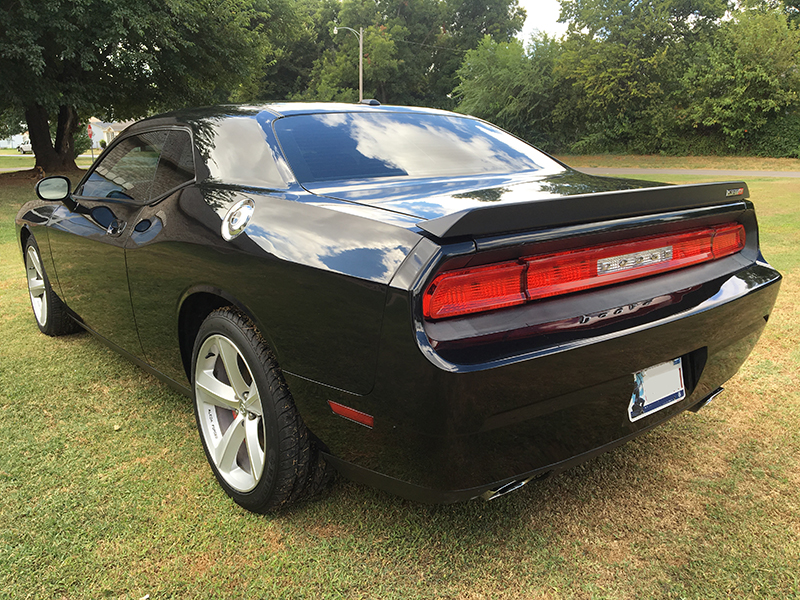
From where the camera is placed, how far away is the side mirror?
11.2ft

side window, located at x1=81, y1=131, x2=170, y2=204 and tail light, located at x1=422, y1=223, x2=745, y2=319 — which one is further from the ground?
side window, located at x1=81, y1=131, x2=170, y2=204

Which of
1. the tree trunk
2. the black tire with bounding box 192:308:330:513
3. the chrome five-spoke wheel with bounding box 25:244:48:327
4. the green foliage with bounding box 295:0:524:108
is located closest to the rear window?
the black tire with bounding box 192:308:330:513

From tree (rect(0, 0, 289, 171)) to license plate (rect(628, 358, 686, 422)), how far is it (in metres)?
15.8

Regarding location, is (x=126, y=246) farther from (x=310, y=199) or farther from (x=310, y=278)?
(x=310, y=278)

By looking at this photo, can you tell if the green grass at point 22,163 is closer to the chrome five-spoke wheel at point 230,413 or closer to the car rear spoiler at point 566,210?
the chrome five-spoke wheel at point 230,413

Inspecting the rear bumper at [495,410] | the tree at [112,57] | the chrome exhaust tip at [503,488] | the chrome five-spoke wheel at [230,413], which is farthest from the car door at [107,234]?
the tree at [112,57]

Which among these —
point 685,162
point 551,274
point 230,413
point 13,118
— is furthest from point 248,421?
point 13,118

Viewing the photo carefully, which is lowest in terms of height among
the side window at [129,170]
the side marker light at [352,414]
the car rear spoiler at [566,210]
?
the side marker light at [352,414]

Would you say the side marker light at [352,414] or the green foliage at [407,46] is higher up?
the green foliage at [407,46]

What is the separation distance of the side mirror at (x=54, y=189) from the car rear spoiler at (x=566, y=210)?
2.73 meters

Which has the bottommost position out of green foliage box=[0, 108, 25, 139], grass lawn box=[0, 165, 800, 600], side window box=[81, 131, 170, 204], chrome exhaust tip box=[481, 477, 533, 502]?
grass lawn box=[0, 165, 800, 600]

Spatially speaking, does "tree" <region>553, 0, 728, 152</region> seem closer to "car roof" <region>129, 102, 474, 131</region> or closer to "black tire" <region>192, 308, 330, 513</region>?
"car roof" <region>129, 102, 474, 131</region>

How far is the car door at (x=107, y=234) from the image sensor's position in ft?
9.45

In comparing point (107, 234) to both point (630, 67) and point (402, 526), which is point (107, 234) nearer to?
point (402, 526)
